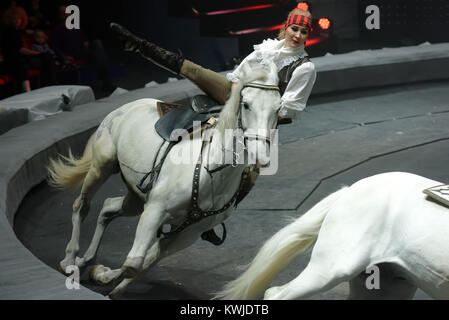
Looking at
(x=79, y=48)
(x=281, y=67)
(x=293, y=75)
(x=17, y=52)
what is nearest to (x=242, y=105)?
(x=293, y=75)

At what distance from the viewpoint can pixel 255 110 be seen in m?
3.70

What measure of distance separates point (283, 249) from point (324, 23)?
32.3 ft

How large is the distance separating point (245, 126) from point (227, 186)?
1.66 ft

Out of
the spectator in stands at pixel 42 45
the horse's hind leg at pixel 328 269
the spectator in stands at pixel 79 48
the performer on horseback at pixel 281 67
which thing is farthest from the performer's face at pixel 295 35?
the spectator in stands at pixel 79 48

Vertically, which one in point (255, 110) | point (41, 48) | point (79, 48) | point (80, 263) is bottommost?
point (80, 263)

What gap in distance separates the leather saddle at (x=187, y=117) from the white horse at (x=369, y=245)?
114 centimetres

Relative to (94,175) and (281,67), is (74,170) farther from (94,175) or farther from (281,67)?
(281,67)

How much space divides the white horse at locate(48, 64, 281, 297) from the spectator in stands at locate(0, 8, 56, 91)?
477cm

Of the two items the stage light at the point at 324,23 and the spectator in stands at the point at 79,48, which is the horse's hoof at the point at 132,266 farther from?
the stage light at the point at 324,23

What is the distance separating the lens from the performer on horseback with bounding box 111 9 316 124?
4.15 metres

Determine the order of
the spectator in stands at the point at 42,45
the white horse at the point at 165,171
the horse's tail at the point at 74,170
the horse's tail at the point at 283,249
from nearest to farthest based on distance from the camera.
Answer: the horse's tail at the point at 283,249
the white horse at the point at 165,171
the horse's tail at the point at 74,170
the spectator in stands at the point at 42,45

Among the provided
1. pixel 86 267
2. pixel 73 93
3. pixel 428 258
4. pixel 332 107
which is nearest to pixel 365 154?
pixel 332 107

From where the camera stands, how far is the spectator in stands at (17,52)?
30.3 feet

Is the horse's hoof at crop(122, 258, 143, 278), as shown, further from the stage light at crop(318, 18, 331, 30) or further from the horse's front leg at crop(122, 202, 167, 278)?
the stage light at crop(318, 18, 331, 30)
